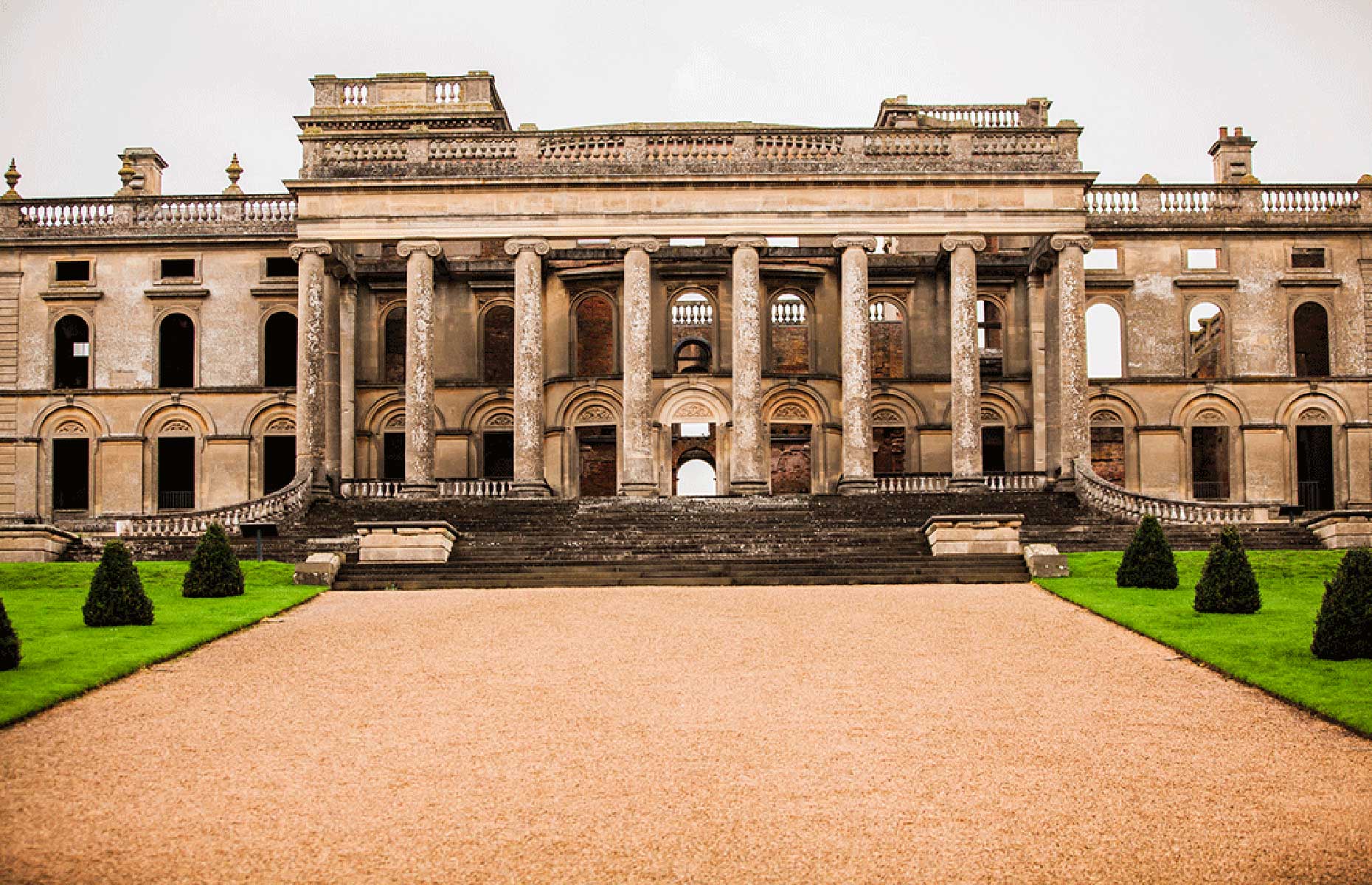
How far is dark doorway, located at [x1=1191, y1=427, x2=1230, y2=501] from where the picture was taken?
41.4m

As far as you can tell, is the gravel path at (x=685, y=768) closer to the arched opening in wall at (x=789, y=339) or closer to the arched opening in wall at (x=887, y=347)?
the arched opening in wall at (x=887, y=347)

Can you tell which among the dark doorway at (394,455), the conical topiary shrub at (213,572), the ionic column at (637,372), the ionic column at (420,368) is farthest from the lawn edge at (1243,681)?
the dark doorway at (394,455)

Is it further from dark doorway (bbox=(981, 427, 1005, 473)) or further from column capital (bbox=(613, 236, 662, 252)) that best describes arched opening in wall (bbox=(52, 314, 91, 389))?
dark doorway (bbox=(981, 427, 1005, 473))

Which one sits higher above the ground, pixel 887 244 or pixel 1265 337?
pixel 887 244

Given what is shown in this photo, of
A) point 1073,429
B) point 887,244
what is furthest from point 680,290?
point 1073,429

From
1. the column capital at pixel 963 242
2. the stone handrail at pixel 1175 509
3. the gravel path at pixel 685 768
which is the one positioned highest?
the column capital at pixel 963 242

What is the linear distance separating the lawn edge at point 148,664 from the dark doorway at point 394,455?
813 inches

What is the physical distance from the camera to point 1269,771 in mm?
10594

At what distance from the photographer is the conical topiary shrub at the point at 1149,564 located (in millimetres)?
21719

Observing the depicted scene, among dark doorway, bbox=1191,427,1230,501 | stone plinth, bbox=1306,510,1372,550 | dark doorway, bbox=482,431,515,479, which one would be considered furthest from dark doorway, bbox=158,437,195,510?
stone plinth, bbox=1306,510,1372,550

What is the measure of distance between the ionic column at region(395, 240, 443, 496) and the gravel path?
63.9 feet

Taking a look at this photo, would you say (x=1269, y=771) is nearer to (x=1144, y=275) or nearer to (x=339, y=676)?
(x=339, y=676)

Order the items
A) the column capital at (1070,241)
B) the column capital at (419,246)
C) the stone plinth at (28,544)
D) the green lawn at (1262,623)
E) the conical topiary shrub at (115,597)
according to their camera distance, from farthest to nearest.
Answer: the column capital at (419,246)
the column capital at (1070,241)
the stone plinth at (28,544)
the conical topiary shrub at (115,597)
the green lawn at (1262,623)

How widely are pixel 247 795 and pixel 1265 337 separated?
38273 millimetres
